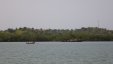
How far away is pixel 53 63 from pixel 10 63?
6920 millimetres

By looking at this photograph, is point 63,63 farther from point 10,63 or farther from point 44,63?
point 10,63

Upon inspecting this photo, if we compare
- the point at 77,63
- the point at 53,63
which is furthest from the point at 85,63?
the point at 53,63

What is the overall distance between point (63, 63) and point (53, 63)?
1.62 metres

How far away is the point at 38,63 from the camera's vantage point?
52250 mm

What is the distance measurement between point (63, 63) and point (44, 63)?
124 inches

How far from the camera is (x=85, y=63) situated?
5191 centimetres

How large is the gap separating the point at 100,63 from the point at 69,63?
5010 millimetres

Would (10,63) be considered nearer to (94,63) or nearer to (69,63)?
(69,63)

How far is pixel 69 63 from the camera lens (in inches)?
2071

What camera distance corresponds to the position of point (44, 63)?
5269 cm

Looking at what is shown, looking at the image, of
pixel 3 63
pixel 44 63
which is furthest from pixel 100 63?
pixel 3 63

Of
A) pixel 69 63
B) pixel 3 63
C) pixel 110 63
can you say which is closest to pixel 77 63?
pixel 69 63

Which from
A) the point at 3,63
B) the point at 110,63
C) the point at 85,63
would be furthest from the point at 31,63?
the point at 110,63

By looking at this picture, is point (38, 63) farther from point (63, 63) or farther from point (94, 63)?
point (94, 63)
